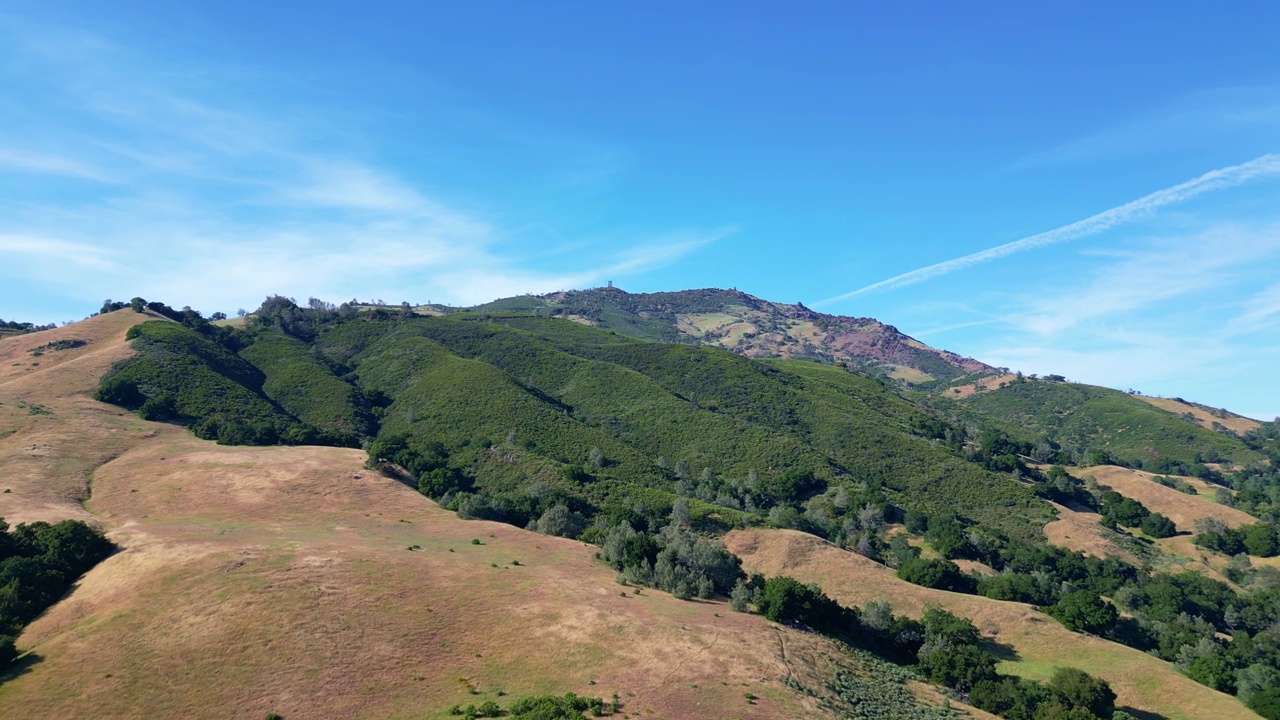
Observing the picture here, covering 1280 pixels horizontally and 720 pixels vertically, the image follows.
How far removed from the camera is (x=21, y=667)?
34.2m

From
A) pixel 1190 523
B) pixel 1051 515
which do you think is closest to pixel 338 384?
pixel 1051 515

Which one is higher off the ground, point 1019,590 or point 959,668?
point 1019,590

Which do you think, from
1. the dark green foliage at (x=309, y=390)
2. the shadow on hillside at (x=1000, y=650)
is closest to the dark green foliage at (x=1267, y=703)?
the shadow on hillside at (x=1000, y=650)

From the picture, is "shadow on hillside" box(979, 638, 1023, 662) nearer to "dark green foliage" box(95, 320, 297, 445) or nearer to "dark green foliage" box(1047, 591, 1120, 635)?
"dark green foliage" box(1047, 591, 1120, 635)

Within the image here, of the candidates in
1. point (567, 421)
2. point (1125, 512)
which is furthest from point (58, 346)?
point (1125, 512)

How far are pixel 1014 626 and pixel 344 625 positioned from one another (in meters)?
54.4

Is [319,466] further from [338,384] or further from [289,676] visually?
[338,384]

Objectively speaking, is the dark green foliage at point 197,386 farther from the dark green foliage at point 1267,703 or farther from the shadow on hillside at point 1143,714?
the dark green foliage at point 1267,703

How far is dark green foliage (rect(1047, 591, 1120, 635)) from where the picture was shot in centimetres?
5722

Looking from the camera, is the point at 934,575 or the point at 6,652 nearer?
the point at 6,652

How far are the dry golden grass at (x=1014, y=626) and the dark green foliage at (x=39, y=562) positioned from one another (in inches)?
2252

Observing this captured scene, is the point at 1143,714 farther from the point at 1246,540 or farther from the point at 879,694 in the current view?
the point at 1246,540

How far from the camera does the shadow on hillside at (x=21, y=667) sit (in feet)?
109

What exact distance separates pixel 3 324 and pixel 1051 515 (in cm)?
23645
